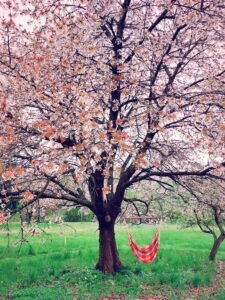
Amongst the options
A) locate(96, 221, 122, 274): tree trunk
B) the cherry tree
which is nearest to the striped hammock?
locate(96, 221, 122, 274): tree trunk

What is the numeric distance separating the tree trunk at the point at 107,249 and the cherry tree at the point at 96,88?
5.36 feet

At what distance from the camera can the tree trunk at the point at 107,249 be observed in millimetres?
10172

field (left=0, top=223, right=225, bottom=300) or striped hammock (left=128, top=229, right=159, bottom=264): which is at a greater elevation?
striped hammock (left=128, top=229, right=159, bottom=264)

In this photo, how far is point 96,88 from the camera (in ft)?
25.1

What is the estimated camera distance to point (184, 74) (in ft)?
32.9

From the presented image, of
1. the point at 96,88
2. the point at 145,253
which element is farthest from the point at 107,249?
the point at 96,88

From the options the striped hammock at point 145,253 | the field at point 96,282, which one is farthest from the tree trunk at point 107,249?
the striped hammock at point 145,253

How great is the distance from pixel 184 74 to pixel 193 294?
6076 millimetres

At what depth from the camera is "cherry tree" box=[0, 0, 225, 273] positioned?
21.5ft

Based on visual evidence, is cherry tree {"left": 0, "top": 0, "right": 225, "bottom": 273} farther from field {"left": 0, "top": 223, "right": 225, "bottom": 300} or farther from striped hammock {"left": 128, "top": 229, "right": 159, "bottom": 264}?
striped hammock {"left": 128, "top": 229, "right": 159, "bottom": 264}

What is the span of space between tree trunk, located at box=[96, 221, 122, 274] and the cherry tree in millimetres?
1634

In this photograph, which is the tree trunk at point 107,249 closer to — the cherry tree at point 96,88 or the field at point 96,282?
the field at point 96,282

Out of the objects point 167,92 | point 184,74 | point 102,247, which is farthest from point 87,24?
point 102,247

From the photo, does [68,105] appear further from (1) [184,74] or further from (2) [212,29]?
(1) [184,74]
